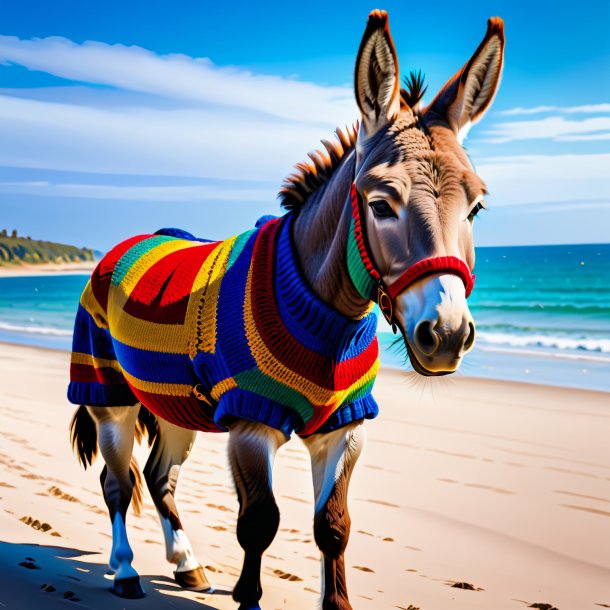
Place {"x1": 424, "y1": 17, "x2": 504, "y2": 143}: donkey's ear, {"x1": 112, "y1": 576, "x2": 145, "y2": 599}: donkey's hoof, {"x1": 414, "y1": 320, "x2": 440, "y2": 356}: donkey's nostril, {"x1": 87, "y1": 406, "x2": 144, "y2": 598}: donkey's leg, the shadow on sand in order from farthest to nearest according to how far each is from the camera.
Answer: {"x1": 87, "y1": 406, "x2": 144, "y2": 598}: donkey's leg
{"x1": 112, "y1": 576, "x2": 145, "y2": 599}: donkey's hoof
the shadow on sand
{"x1": 424, "y1": 17, "x2": 504, "y2": 143}: donkey's ear
{"x1": 414, "y1": 320, "x2": 440, "y2": 356}: donkey's nostril

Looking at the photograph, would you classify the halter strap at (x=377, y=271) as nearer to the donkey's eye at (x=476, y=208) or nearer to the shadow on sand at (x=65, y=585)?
the donkey's eye at (x=476, y=208)

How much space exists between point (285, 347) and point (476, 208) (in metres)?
0.74

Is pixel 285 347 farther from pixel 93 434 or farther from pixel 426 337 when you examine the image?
pixel 93 434

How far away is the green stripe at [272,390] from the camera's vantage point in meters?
2.52

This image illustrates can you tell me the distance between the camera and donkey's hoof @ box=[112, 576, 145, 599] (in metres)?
3.28

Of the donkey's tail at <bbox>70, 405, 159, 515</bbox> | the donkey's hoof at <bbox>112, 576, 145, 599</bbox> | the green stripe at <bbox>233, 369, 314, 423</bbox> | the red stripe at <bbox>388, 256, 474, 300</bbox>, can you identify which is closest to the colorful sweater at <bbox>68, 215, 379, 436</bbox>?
the green stripe at <bbox>233, 369, 314, 423</bbox>

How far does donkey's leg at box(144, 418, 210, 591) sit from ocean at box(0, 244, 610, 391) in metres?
1.11

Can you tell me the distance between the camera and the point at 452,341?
2002 mm

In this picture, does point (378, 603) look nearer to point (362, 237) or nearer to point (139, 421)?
point (139, 421)

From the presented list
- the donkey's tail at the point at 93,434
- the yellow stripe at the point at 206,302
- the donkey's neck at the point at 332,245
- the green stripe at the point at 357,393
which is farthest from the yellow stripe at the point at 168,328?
the donkey's tail at the point at 93,434

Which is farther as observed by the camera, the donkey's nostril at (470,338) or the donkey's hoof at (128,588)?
the donkey's hoof at (128,588)

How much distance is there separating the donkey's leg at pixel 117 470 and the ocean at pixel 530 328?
126 cm

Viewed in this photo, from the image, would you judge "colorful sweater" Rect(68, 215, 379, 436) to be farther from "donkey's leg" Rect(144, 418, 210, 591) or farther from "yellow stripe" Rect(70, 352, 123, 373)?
"donkey's leg" Rect(144, 418, 210, 591)

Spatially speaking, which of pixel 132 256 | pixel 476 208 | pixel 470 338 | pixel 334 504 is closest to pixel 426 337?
pixel 470 338
